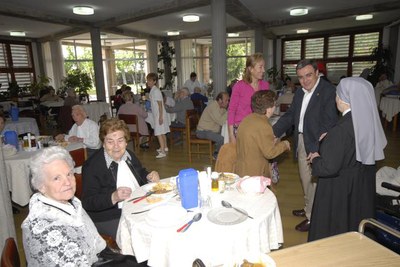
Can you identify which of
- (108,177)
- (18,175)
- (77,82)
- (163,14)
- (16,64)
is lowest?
(18,175)

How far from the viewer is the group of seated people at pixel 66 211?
113 cm

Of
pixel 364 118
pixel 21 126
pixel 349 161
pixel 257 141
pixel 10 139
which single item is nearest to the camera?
pixel 364 118

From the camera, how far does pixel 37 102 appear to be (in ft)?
29.2

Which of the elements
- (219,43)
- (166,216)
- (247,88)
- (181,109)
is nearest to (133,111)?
(181,109)

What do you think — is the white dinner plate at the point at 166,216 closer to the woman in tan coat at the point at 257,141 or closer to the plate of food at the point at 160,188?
the plate of food at the point at 160,188

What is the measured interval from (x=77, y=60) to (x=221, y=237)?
42.1ft

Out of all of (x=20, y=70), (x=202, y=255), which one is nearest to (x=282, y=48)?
(x=20, y=70)

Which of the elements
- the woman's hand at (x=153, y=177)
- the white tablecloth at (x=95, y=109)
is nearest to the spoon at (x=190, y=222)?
the woman's hand at (x=153, y=177)

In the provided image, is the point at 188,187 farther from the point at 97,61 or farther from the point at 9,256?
the point at 97,61

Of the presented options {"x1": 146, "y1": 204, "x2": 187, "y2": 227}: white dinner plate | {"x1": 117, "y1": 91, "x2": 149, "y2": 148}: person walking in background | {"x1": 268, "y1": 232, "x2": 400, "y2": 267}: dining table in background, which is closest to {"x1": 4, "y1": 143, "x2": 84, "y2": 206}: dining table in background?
{"x1": 146, "y1": 204, "x2": 187, "y2": 227}: white dinner plate

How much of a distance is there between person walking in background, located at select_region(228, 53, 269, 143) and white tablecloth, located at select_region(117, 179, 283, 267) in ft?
5.31

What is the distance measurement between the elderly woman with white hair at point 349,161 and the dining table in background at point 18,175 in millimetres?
2736

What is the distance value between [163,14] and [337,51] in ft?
27.3

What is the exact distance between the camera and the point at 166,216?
145 centimetres
